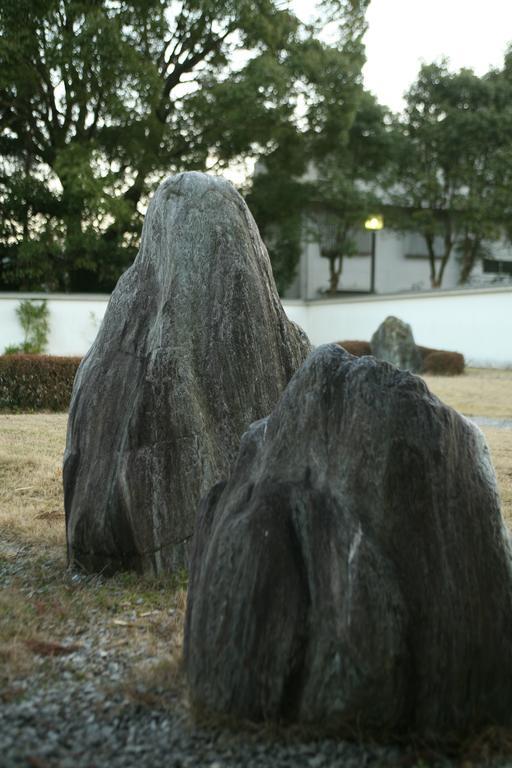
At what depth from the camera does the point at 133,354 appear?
4422 millimetres

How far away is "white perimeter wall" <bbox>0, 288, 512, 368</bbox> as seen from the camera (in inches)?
806

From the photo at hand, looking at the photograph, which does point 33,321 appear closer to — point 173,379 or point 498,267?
point 173,379

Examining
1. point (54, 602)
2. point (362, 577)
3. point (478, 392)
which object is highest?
point (362, 577)

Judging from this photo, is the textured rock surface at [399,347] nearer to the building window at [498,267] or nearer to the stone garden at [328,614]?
the building window at [498,267]

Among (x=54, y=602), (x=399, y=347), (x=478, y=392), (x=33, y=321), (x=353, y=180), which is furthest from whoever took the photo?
(x=353, y=180)

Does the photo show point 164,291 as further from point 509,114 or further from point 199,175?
point 509,114

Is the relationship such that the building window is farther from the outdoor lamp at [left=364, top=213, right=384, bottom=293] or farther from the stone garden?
the stone garden

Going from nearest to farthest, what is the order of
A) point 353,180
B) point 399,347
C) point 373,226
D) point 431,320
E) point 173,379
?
point 173,379, point 399,347, point 431,320, point 373,226, point 353,180

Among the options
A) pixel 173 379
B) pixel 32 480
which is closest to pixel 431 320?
pixel 32 480

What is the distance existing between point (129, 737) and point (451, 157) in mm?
28576

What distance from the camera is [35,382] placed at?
38.3 feet

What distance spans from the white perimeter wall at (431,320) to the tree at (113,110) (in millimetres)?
1207

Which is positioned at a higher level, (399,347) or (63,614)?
(399,347)

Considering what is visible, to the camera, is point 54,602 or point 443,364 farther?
point 443,364
